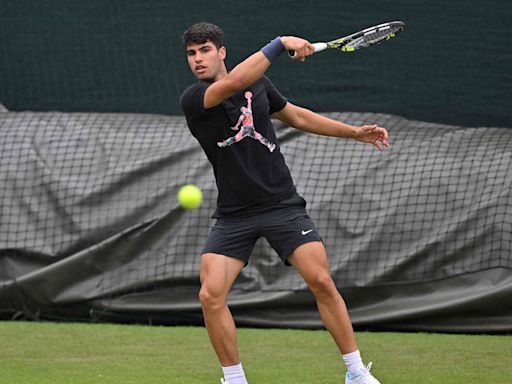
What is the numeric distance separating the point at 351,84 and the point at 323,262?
3.74 metres

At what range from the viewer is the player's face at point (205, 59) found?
465cm

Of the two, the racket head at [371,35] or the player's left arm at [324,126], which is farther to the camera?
the racket head at [371,35]

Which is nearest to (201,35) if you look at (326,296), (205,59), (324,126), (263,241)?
(205,59)

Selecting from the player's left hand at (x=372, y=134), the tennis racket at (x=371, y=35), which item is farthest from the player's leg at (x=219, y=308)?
the tennis racket at (x=371, y=35)

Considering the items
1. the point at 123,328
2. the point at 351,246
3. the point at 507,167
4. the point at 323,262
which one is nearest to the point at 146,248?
the point at 123,328

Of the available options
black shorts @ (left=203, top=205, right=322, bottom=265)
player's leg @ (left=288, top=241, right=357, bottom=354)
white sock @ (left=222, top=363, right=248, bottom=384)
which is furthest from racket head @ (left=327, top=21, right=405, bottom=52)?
white sock @ (left=222, top=363, right=248, bottom=384)

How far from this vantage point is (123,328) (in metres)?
7.20

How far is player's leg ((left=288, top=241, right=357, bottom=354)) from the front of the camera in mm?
4625

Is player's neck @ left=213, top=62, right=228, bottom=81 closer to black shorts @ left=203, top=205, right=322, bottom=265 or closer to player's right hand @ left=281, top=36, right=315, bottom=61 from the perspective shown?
player's right hand @ left=281, top=36, right=315, bottom=61

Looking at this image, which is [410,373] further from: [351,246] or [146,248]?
[146,248]

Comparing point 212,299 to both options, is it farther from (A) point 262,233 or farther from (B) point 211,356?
(B) point 211,356

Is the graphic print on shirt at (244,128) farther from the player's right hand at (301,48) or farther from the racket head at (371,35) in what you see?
the racket head at (371,35)

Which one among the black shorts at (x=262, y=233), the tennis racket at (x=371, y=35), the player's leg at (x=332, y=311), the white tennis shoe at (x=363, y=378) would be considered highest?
the tennis racket at (x=371, y=35)

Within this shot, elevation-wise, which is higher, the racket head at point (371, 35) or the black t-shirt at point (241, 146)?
the racket head at point (371, 35)
